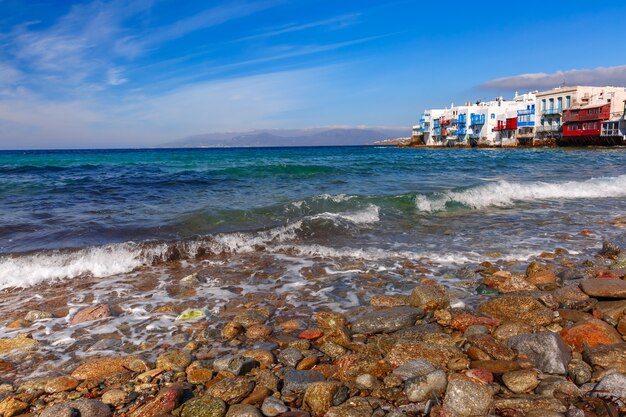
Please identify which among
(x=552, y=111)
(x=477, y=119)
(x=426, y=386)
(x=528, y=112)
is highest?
(x=528, y=112)

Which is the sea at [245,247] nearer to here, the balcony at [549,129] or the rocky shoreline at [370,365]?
the rocky shoreline at [370,365]

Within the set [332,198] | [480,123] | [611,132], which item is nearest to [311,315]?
[332,198]

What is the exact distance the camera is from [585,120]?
68062 millimetres

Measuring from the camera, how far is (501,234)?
34.1 feet

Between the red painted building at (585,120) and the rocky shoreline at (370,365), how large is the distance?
242 ft

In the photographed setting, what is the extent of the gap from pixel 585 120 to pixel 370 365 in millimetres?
79316

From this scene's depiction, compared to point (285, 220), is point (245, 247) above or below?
below

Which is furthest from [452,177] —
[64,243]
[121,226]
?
[64,243]

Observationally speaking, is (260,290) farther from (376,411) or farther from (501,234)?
(501,234)

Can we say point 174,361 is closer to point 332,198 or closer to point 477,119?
point 332,198

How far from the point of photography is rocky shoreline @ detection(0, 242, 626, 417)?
3.38 meters

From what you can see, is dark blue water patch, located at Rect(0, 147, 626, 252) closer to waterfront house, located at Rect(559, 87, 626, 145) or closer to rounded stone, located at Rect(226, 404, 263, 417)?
rounded stone, located at Rect(226, 404, 263, 417)

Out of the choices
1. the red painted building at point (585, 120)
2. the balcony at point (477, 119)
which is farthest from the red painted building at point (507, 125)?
the red painted building at point (585, 120)

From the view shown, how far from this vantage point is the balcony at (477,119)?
286 feet
